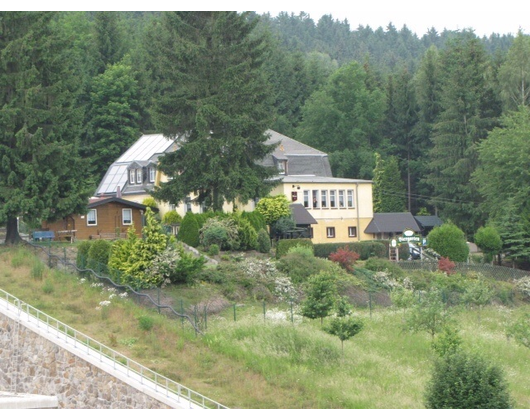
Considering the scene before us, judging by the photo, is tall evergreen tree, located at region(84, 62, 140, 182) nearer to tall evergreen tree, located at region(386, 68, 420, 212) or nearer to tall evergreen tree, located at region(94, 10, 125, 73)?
tall evergreen tree, located at region(94, 10, 125, 73)

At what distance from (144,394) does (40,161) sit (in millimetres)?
20784

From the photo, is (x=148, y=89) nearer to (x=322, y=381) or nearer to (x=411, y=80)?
(x=411, y=80)

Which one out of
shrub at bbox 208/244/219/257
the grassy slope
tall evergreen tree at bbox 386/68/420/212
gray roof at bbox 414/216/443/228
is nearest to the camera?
the grassy slope

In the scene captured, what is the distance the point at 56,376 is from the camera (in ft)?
85.5

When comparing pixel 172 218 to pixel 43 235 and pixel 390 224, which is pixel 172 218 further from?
pixel 390 224

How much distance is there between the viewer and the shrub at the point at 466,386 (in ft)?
67.7

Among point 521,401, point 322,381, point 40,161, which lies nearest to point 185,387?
point 322,381

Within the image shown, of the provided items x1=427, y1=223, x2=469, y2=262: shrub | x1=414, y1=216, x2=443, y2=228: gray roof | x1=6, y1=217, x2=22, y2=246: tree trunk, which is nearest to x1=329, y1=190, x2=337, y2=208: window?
x1=427, y1=223, x2=469, y2=262: shrub

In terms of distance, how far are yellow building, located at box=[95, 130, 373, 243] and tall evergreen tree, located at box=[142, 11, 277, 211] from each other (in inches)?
228

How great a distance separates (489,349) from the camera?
1230 inches

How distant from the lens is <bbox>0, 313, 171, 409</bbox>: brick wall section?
943 inches

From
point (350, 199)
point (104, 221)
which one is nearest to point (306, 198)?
point (350, 199)

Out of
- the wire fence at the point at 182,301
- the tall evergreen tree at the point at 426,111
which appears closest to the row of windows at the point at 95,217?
the wire fence at the point at 182,301

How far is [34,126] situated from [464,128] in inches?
1621
